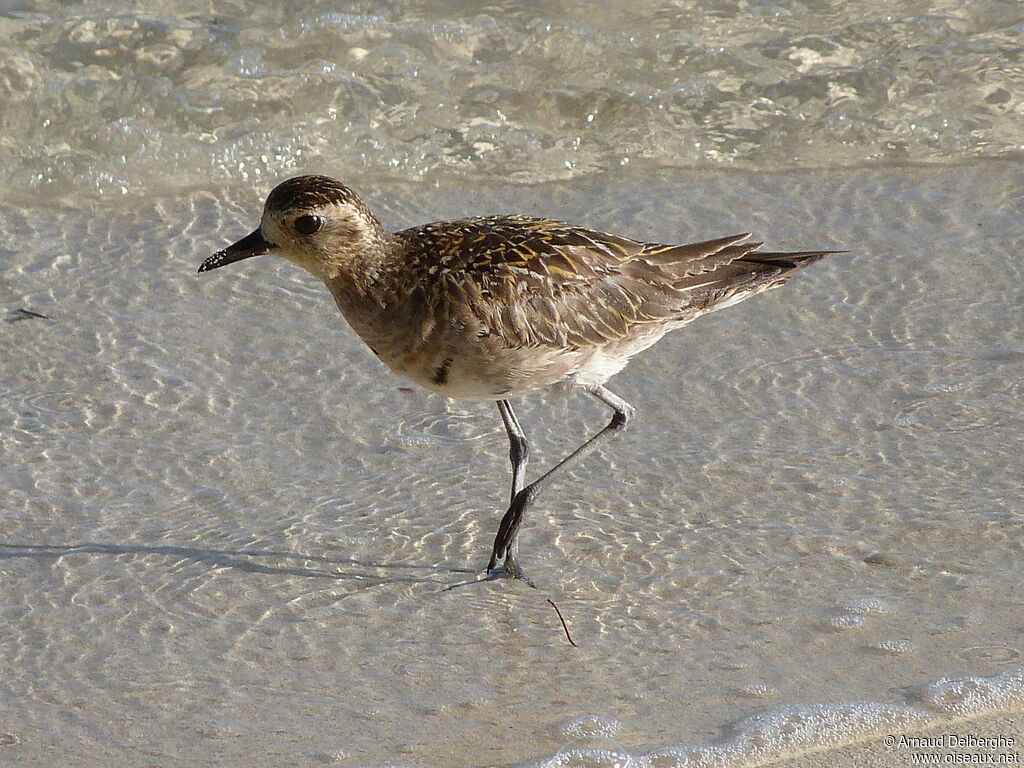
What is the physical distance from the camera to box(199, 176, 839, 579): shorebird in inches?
219

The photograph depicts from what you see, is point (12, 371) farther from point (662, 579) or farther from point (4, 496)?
point (662, 579)

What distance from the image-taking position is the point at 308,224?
18.6ft

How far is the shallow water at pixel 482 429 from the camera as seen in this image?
4.91 metres

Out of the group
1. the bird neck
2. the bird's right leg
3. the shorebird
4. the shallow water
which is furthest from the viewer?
the bird's right leg

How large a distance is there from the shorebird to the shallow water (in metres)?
0.60

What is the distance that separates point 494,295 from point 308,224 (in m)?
0.79

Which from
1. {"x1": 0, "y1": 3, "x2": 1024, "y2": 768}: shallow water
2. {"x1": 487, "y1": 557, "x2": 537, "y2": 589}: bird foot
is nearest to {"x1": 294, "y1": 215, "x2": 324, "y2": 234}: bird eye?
{"x1": 0, "y1": 3, "x2": 1024, "y2": 768}: shallow water

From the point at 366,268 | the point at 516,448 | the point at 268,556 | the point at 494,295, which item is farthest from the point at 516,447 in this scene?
the point at 268,556

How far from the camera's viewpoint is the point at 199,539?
5805 millimetres

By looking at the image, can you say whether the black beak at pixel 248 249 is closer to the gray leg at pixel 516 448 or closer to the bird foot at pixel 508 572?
the gray leg at pixel 516 448

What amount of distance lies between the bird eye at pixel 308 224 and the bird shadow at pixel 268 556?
1280 mm

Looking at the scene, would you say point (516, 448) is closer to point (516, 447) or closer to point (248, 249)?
point (516, 447)

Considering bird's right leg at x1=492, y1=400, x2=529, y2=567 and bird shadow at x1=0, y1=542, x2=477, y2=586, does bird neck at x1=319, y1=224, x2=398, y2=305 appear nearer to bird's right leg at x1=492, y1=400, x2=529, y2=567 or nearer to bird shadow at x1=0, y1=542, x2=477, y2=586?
bird's right leg at x1=492, y1=400, x2=529, y2=567

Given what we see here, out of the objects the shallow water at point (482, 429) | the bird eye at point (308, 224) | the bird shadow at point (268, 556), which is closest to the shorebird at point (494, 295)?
the bird eye at point (308, 224)
